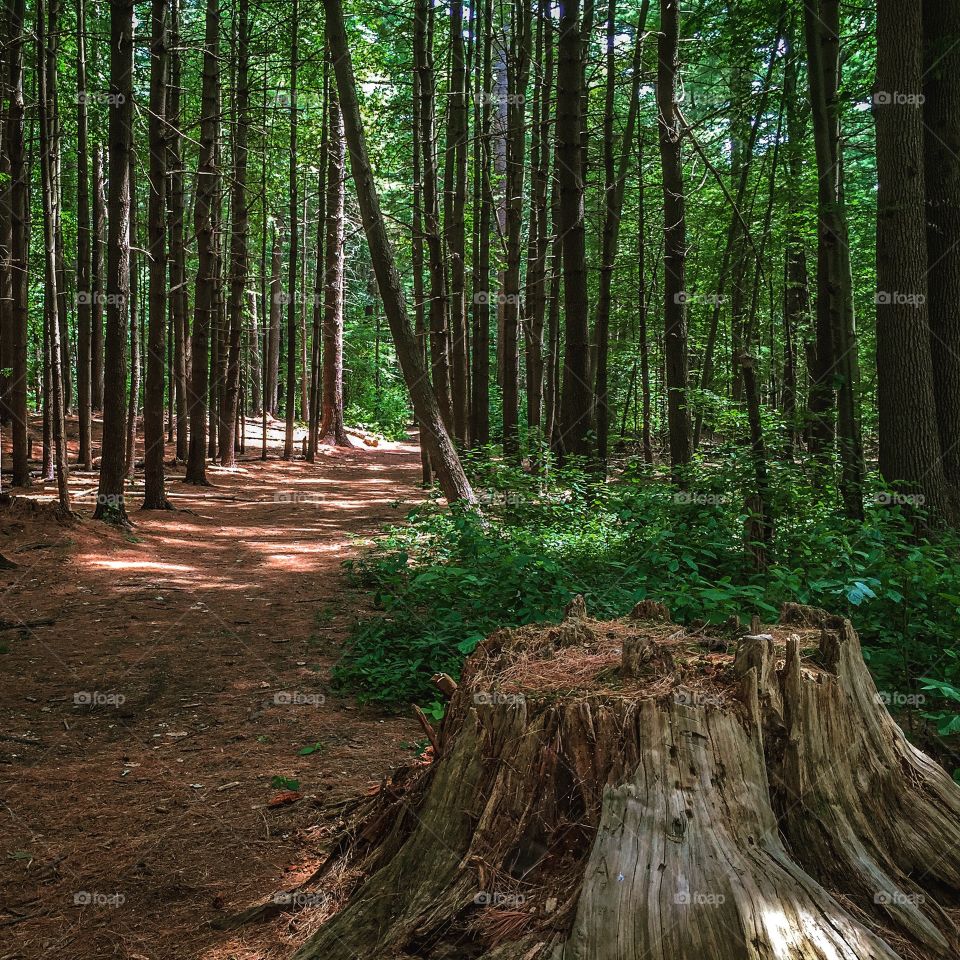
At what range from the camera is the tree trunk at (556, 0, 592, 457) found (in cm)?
1250

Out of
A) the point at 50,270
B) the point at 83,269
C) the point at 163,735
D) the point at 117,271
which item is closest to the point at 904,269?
the point at 163,735

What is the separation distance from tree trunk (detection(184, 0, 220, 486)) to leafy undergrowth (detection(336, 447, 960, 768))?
8533mm

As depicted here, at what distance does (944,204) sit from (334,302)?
20.8 meters

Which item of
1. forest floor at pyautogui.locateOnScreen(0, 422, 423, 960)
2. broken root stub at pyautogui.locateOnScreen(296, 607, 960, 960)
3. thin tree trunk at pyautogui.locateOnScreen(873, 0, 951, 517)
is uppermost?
thin tree trunk at pyautogui.locateOnScreen(873, 0, 951, 517)

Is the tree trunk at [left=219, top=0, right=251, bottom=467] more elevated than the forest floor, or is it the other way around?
the tree trunk at [left=219, top=0, right=251, bottom=467]

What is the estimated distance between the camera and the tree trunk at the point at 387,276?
430 inches

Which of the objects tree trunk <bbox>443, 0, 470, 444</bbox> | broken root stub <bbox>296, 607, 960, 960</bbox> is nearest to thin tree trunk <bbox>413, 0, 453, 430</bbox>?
tree trunk <bbox>443, 0, 470, 444</bbox>

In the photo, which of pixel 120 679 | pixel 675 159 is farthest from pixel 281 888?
pixel 675 159

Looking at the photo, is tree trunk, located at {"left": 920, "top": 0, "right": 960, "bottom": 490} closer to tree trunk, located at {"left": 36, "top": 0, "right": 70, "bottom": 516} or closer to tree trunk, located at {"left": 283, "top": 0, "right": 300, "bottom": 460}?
tree trunk, located at {"left": 36, "top": 0, "right": 70, "bottom": 516}

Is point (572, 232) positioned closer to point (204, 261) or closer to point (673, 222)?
point (673, 222)

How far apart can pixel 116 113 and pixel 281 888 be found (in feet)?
36.5

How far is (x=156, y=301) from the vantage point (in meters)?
13.5

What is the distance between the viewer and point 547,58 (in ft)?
54.8

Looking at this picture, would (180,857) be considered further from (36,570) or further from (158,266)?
(158,266)
